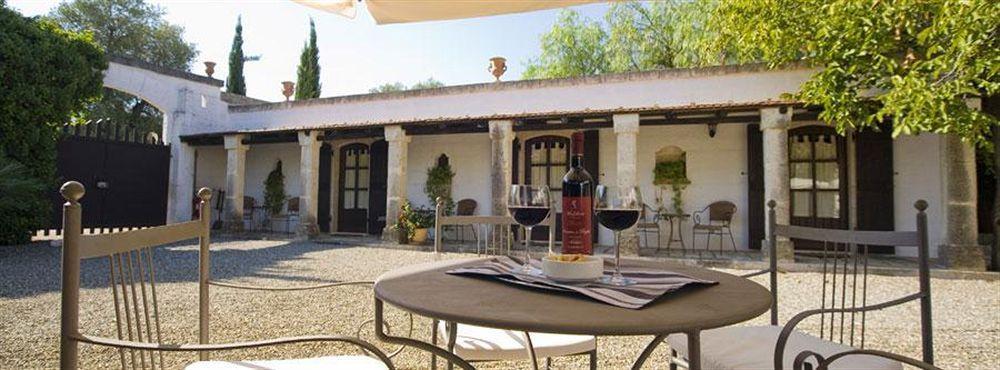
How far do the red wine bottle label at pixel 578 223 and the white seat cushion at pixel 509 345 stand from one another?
1.65 feet

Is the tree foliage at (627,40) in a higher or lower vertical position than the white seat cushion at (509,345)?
higher

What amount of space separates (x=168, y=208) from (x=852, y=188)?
1328cm

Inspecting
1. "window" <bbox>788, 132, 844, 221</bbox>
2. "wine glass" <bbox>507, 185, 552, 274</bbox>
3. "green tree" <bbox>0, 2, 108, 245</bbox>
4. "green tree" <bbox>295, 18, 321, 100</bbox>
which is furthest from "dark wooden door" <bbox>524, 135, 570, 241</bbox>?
"green tree" <bbox>295, 18, 321, 100</bbox>

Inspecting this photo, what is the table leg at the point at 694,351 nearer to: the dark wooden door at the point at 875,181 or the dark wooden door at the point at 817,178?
the dark wooden door at the point at 817,178

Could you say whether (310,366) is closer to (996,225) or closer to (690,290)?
(690,290)

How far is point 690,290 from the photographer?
1155 mm

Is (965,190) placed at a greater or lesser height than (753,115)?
lesser

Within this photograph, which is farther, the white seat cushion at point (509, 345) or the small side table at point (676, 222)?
the small side table at point (676, 222)

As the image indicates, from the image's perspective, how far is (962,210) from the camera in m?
6.14

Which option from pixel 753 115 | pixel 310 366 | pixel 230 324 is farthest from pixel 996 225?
pixel 230 324

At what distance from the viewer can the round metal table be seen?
85cm

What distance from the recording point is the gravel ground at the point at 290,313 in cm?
290

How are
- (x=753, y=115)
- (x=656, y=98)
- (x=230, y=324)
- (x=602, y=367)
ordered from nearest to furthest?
1. (x=602, y=367)
2. (x=230, y=324)
3. (x=753, y=115)
4. (x=656, y=98)

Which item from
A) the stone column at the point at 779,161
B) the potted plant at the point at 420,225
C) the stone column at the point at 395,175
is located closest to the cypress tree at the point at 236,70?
the stone column at the point at 395,175
